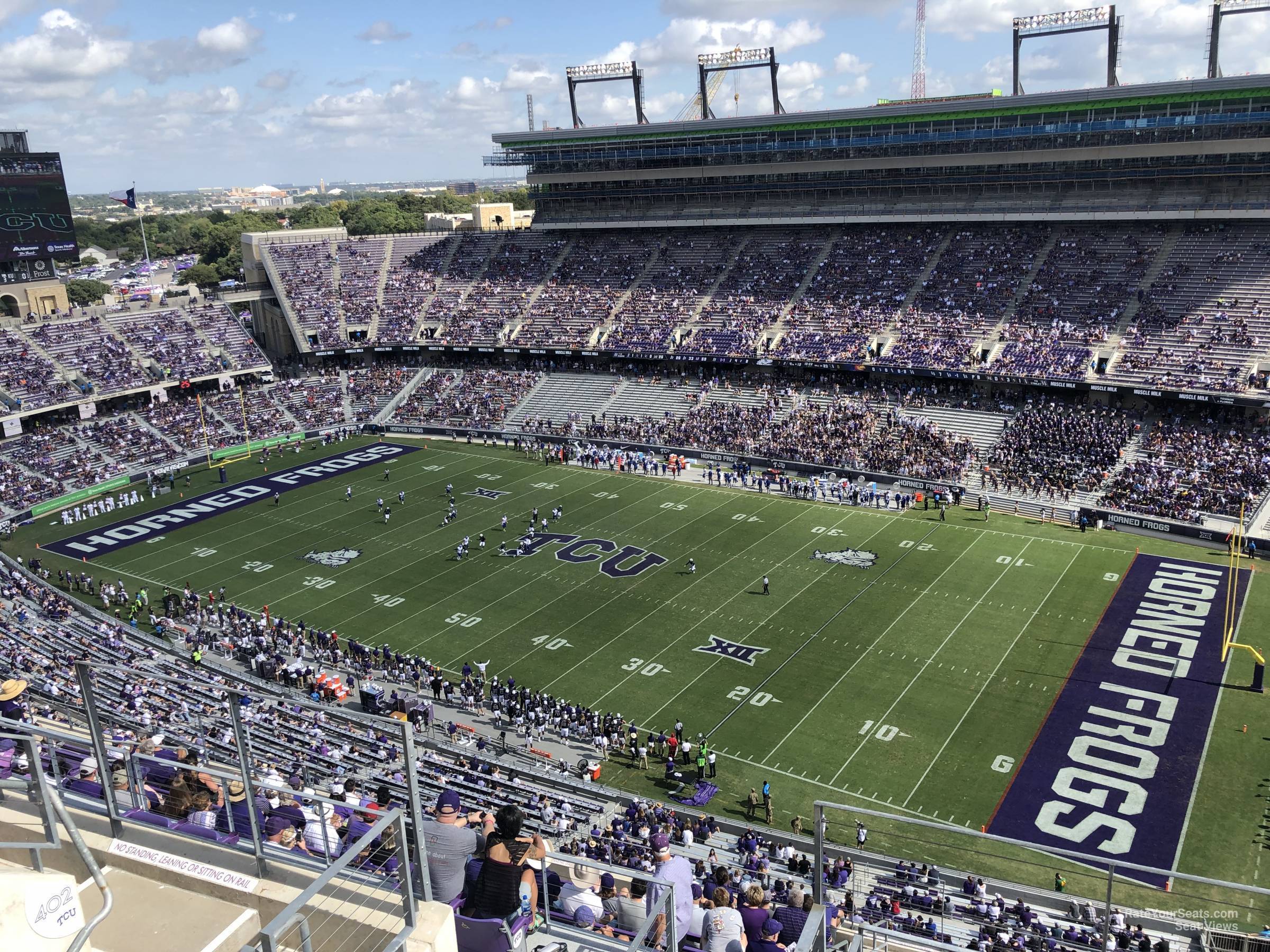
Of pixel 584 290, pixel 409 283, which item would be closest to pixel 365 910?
pixel 584 290

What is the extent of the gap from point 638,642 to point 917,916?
15.1 metres

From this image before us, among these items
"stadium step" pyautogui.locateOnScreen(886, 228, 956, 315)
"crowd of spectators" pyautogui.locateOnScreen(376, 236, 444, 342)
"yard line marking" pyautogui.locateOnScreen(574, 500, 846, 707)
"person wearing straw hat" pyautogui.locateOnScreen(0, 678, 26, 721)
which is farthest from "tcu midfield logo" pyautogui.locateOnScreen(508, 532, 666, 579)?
"crowd of spectators" pyautogui.locateOnScreen(376, 236, 444, 342)

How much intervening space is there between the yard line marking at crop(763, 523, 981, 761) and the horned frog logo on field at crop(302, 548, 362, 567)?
65.4 feet

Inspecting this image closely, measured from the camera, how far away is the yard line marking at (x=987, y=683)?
22.3 metres

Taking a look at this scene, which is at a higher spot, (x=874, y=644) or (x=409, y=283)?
(x=409, y=283)

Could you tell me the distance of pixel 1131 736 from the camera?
78.0 ft

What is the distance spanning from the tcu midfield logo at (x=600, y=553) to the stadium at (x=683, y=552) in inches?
11.7

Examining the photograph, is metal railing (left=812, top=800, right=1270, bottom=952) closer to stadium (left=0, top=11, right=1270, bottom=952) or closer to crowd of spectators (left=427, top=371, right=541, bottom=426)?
stadium (left=0, top=11, right=1270, bottom=952)

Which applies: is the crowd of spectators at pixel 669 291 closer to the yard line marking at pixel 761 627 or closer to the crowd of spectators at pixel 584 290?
the crowd of spectators at pixel 584 290

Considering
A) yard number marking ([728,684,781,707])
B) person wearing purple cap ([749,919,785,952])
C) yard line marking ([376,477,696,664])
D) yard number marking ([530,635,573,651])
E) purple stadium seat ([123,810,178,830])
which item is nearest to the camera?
purple stadium seat ([123,810,178,830])

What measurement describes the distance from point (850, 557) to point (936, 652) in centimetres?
789

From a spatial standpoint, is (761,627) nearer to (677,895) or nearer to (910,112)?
(677,895)

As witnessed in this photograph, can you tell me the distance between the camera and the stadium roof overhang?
4888 cm

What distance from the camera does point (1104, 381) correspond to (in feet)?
147
